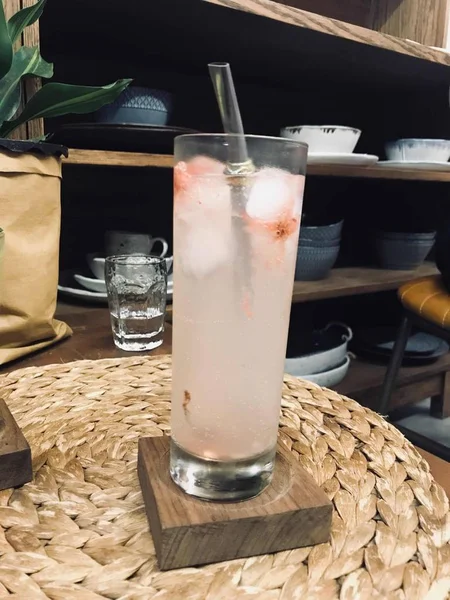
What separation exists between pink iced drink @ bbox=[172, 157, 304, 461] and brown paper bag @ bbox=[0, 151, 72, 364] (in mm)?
385

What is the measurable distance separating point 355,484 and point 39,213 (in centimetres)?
52

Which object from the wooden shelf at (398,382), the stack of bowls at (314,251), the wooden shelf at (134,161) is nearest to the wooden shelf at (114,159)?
the wooden shelf at (134,161)

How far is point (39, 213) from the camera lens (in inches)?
28.1

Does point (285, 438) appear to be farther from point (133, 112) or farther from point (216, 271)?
point (133, 112)

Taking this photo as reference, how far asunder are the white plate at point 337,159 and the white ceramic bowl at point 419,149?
0.59 ft

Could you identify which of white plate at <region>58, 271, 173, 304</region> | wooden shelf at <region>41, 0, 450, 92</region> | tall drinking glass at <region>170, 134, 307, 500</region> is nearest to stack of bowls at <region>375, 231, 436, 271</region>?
wooden shelf at <region>41, 0, 450, 92</region>

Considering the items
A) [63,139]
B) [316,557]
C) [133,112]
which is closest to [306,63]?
[133,112]

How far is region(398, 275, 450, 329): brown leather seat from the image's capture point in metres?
1.16

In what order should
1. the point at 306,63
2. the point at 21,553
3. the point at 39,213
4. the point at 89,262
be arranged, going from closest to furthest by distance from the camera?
the point at 21,553 < the point at 39,213 < the point at 89,262 < the point at 306,63

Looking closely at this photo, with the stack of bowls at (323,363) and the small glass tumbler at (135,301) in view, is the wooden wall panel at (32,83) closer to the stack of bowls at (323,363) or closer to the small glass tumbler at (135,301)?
the small glass tumbler at (135,301)

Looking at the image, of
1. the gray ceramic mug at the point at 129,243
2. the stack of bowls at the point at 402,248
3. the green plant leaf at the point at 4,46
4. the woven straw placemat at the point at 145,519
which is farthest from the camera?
the stack of bowls at the point at 402,248

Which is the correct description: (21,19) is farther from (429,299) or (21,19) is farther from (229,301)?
(429,299)

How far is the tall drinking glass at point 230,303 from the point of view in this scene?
12.9 inches

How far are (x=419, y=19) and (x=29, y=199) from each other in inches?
48.7
